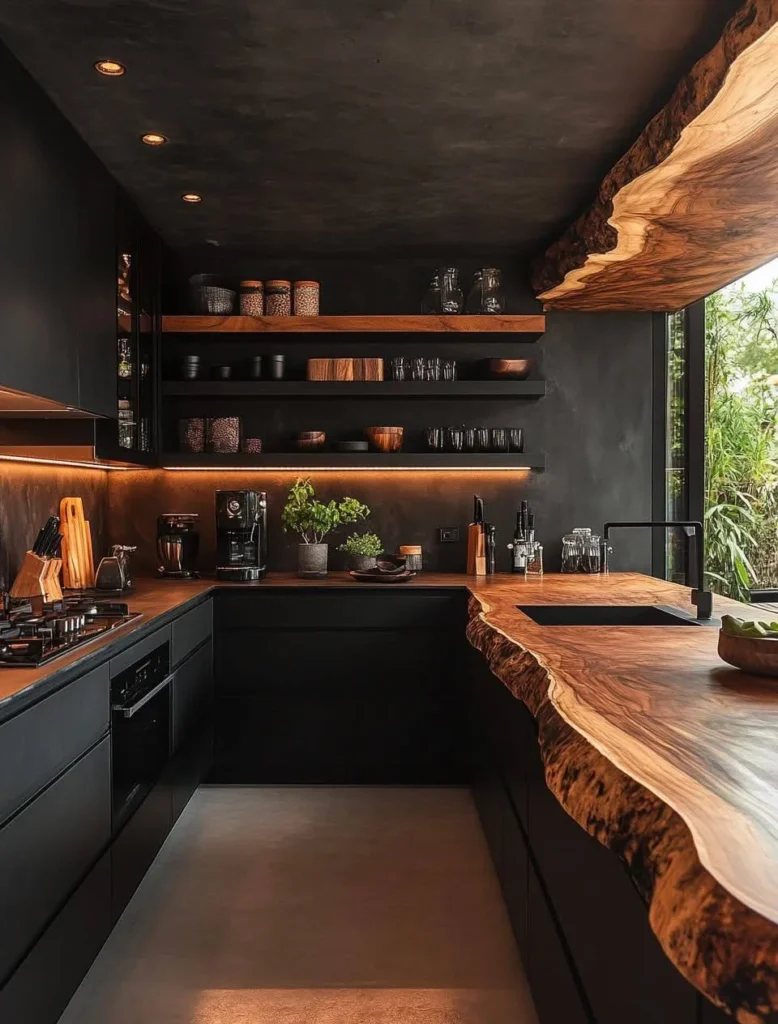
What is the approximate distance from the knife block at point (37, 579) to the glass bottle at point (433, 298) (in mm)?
2083

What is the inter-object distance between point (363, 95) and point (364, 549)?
2.07 metres

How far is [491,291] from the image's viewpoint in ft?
13.6

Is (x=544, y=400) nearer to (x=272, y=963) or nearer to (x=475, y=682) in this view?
(x=475, y=682)

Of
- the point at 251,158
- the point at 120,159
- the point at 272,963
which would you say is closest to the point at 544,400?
the point at 251,158

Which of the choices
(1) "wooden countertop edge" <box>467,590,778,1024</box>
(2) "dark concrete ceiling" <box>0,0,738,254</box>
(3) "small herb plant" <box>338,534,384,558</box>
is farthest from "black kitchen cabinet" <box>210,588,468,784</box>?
(1) "wooden countertop edge" <box>467,590,778,1024</box>

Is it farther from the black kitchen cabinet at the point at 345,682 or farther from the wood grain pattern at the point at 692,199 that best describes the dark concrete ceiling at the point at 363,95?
the black kitchen cabinet at the point at 345,682

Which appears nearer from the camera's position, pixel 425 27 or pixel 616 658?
pixel 616 658

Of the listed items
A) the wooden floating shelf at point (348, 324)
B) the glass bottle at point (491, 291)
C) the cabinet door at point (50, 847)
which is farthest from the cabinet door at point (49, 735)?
the glass bottle at point (491, 291)

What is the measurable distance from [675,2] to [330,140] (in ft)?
3.88

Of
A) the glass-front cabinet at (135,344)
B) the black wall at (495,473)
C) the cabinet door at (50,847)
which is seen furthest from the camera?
the black wall at (495,473)

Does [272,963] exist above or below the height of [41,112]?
below

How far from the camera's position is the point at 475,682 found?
328 cm

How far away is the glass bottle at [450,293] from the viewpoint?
419 cm

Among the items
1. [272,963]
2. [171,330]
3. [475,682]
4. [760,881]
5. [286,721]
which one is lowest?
[272,963]
